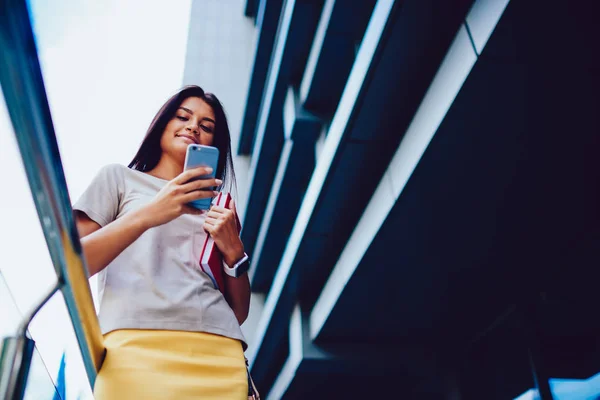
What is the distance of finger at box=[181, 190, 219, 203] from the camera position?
1111mm

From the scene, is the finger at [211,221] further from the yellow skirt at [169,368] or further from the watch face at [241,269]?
the yellow skirt at [169,368]

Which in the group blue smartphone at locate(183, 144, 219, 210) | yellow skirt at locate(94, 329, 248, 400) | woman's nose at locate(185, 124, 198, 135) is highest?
woman's nose at locate(185, 124, 198, 135)

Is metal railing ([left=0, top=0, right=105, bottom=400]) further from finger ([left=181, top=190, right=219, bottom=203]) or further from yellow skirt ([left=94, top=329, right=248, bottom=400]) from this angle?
finger ([left=181, top=190, right=219, bottom=203])

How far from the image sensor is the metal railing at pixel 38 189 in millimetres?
514

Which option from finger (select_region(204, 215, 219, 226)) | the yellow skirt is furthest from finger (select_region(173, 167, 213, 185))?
the yellow skirt

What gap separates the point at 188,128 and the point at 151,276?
515 millimetres

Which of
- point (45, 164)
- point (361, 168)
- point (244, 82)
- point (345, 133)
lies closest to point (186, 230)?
point (45, 164)

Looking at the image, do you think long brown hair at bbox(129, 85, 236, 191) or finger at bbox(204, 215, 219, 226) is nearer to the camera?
finger at bbox(204, 215, 219, 226)

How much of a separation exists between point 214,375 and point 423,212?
9.43 feet

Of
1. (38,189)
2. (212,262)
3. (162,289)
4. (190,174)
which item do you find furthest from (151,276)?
(38,189)

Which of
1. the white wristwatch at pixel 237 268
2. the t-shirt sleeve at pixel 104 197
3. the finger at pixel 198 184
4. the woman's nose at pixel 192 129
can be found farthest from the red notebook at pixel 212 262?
the woman's nose at pixel 192 129

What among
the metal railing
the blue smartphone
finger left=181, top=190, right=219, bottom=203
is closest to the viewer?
the metal railing

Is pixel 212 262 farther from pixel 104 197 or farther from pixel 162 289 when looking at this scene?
pixel 104 197

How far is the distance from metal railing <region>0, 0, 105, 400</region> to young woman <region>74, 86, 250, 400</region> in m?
0.09
